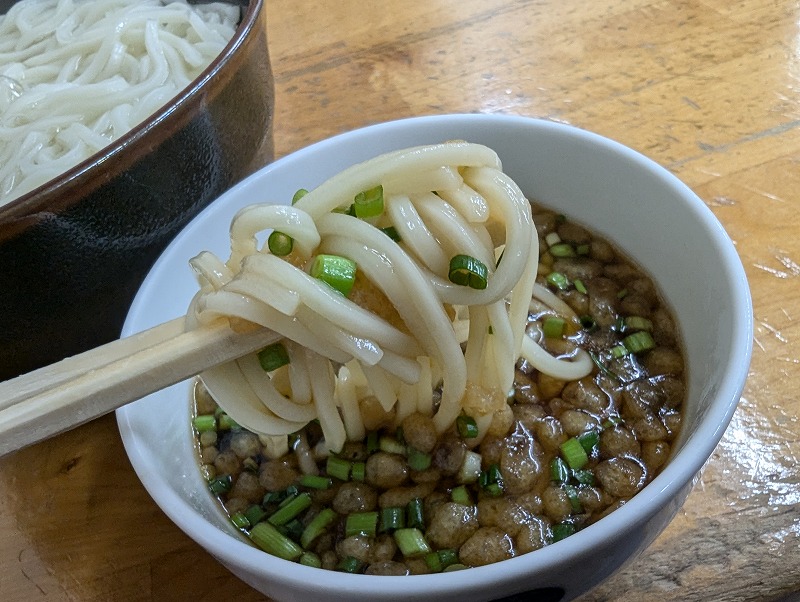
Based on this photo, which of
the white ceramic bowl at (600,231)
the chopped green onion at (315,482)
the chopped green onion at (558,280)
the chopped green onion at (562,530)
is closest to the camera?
the white ceramic bowl at (600,231)

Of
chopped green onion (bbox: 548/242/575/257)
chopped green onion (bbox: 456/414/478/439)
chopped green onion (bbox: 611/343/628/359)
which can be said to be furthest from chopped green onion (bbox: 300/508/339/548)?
A: chopped green onion (bbox: 548/242/575/257)

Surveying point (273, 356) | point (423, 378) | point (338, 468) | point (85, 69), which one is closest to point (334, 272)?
point (273, 356)

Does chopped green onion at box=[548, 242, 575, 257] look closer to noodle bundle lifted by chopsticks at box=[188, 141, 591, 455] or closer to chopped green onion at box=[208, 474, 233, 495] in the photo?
noodle bundle lifted by chopsticks at box=[188, 141, 591, 455]

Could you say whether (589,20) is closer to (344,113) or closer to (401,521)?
(344,113)

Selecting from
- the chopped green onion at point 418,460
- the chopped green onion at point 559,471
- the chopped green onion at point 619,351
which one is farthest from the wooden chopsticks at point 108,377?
the chopped green onion at point 619,351

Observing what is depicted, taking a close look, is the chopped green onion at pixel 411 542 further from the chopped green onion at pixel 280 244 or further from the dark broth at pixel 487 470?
the chopped green onion at pixel 280 244

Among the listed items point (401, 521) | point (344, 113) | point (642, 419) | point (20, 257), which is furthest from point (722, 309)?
point (344, 113)

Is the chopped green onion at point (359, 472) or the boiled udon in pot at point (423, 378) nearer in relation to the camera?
the boiled udon in pot at point (423, 378)
